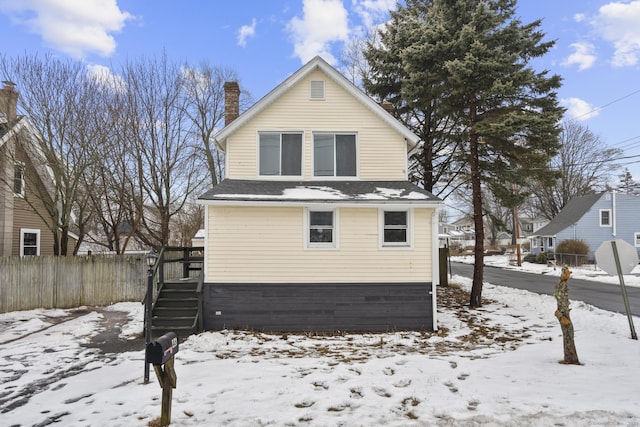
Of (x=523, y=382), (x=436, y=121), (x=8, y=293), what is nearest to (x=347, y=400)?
(x=523, y=382)

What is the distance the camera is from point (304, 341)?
962 centimetres

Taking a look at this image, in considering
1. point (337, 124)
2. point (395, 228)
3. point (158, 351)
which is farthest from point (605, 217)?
point (158, 351)

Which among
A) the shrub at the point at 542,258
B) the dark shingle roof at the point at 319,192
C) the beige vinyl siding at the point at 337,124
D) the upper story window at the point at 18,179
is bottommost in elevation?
the shrub at the point at 542,258

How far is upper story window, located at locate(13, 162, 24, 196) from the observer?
14.8 m

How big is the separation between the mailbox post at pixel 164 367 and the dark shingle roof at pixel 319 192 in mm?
5765

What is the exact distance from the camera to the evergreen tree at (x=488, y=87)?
1252 centimetres

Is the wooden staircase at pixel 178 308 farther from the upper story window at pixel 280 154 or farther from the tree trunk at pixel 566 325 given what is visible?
the tree trunk at pixel 566 325

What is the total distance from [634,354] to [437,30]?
11.3 meters

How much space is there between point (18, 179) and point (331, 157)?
1339 cm

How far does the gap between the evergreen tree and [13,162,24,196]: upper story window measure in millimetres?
15439

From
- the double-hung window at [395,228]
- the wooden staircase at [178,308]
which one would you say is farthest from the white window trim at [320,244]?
the wooden staircase at [178,308]

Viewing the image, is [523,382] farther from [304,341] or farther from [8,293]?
[8,293]

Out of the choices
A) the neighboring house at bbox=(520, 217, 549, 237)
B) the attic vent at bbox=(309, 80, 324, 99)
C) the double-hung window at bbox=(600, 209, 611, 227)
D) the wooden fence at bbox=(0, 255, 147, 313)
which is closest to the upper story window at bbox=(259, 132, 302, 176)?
the attic vent at bbox=(309, 80, 324, 99)

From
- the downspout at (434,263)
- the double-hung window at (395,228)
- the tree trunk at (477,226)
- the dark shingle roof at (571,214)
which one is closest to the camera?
the downspout at (434,263)
